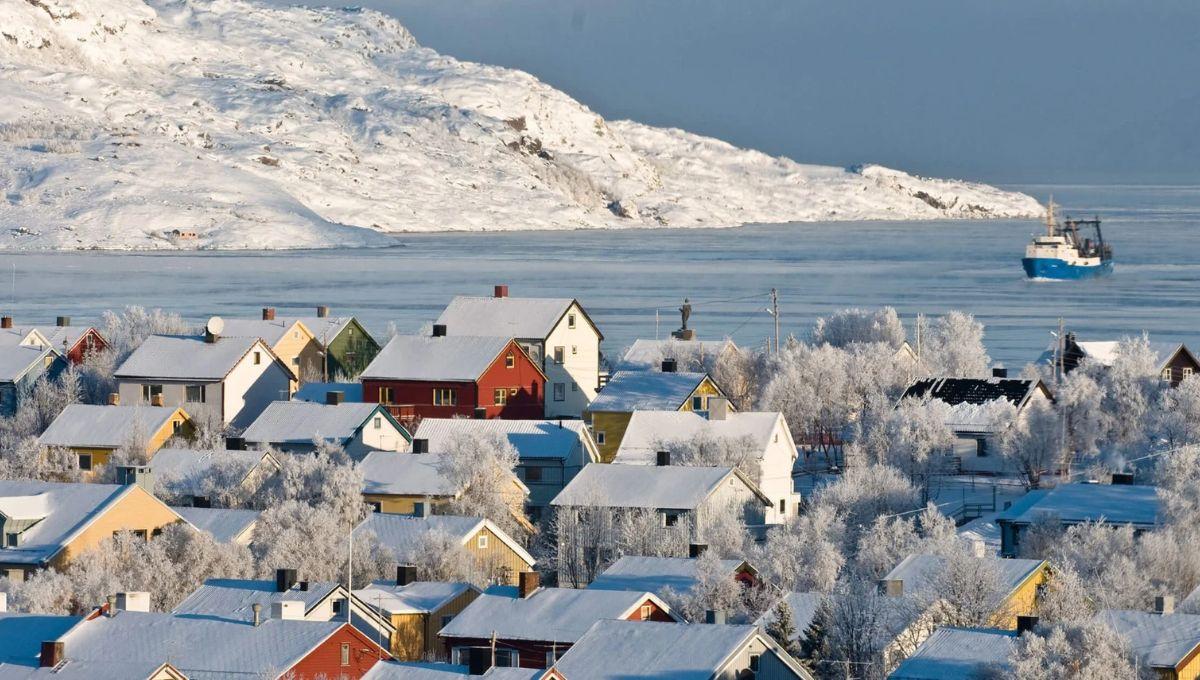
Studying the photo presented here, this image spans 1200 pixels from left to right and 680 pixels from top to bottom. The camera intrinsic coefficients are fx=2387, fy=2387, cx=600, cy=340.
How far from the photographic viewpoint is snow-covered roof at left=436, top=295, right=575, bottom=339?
4881cm

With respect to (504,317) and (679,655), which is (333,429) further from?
(679,655)

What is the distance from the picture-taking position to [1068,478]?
38188mm

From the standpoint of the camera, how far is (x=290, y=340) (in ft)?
170

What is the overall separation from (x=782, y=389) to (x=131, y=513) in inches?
726

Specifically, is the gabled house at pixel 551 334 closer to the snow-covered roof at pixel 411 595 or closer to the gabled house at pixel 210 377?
the gabled house at pixel 210 377

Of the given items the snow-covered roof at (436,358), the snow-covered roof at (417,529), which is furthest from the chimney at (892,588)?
the snow-covered roof at (436,358)

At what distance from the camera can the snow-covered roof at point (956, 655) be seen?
2045 centimetres

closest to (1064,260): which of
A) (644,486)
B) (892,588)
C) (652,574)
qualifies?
(644,486)

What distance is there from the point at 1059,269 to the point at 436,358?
92941 mm

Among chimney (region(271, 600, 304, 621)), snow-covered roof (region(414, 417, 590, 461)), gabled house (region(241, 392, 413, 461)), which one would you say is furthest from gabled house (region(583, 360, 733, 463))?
chimney (region(271, 600, 304, 621))

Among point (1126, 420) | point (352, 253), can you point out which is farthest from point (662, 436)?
point (352, 253)

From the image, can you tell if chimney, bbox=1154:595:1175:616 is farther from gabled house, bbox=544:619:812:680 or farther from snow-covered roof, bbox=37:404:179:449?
snow-covered roof, bbox=37:404:179:449

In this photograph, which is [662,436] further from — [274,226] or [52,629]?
[274,226]

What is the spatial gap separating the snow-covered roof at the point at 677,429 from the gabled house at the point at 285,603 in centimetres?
1431
